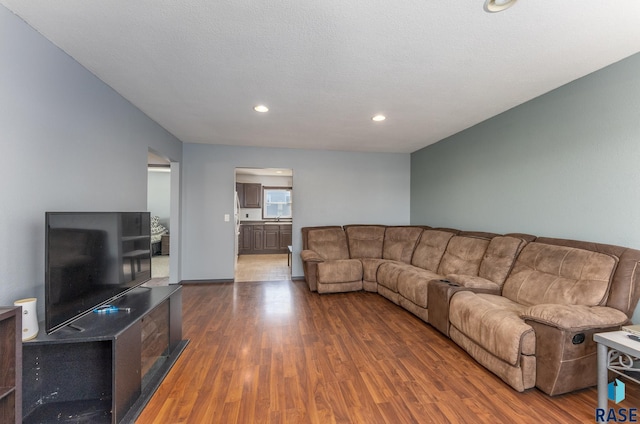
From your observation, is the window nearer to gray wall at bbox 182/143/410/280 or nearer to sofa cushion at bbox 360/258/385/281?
gray wall at bbox 182/143/410/280

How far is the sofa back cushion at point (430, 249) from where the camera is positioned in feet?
12.5

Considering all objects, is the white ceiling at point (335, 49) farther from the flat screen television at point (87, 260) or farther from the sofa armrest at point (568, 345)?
the sofa armrest at point (568, 345)

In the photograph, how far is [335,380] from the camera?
203 centimetres

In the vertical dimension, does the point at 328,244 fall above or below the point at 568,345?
above

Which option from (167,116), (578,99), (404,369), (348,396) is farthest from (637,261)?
(167,116)

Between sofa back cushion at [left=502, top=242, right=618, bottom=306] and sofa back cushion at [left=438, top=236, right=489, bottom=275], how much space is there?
476 mm

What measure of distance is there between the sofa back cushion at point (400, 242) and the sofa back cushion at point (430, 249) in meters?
0.14

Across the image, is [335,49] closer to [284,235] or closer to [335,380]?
[335,380]

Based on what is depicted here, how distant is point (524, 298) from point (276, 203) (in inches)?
265

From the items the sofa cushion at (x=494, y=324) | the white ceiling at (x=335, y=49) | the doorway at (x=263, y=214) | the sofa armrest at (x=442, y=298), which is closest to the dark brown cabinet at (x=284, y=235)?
the doorway at (x=263, y=214)

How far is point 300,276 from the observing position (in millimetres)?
5012

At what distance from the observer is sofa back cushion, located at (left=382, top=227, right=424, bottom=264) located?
451cm

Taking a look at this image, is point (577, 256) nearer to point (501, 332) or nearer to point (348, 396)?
point (501, 332)

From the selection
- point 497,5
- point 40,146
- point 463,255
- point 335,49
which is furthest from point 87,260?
point 463,255
